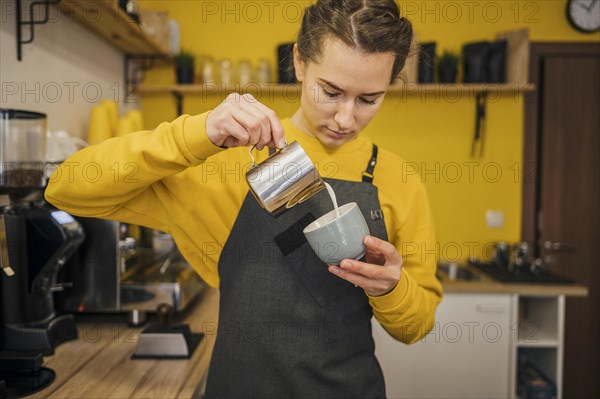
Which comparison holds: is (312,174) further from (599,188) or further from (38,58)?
(599,188)

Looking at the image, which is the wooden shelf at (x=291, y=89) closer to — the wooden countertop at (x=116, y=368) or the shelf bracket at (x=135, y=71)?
the shelf bracket at (x=135, y=71)

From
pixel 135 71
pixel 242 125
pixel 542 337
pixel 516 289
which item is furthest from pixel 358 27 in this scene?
pixel 135 71

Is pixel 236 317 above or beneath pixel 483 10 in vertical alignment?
beneath

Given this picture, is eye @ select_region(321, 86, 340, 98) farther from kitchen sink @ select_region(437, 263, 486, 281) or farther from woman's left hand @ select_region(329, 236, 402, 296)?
kitchen sink @ select_region(437, 263, 486, 281)

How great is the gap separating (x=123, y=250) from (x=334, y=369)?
79cm

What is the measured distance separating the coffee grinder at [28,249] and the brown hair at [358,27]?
0.76m

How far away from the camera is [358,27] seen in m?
1.01

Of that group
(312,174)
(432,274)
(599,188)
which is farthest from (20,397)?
(599,188)

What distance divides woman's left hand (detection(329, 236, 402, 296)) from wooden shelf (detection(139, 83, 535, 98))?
199 cm

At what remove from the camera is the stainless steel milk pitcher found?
3.04ft

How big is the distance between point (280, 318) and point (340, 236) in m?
0.30

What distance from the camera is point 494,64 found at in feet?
9.49

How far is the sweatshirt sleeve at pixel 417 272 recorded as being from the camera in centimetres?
112

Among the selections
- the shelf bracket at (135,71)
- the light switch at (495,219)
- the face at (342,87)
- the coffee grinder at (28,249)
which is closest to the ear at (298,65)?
the face at (342,87)
